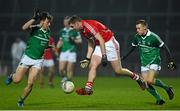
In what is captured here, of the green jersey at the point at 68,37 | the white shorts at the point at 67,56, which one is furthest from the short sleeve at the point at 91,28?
the white shorts at the point at 67,56

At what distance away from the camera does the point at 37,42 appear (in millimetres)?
15734

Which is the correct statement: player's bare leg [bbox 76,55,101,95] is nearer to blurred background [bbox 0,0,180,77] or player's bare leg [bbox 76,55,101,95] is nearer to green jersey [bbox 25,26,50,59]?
green jersey [bbox 25,26,50,59]

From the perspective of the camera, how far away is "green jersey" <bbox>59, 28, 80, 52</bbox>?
79.6 feet

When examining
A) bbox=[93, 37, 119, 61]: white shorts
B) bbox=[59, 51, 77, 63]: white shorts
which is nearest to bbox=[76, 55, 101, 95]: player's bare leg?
bbox=[93, 37, 119, 61]: white shorts

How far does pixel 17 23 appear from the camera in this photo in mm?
38281

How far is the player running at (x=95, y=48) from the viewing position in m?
14.8

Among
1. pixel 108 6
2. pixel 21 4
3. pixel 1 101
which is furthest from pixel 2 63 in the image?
pixel 1 101

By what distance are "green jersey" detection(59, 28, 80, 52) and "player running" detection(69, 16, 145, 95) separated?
26.8ft

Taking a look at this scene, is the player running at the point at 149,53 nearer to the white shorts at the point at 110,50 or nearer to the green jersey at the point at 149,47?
the green jersey at the point at 149,47

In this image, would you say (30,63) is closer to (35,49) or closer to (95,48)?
(35,49)

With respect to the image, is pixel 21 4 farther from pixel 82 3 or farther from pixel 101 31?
pixel 101 31

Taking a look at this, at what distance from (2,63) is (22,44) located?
1752 mm

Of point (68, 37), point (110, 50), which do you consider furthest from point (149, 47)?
point (68, 37)

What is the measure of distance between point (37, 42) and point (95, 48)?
144 cm
